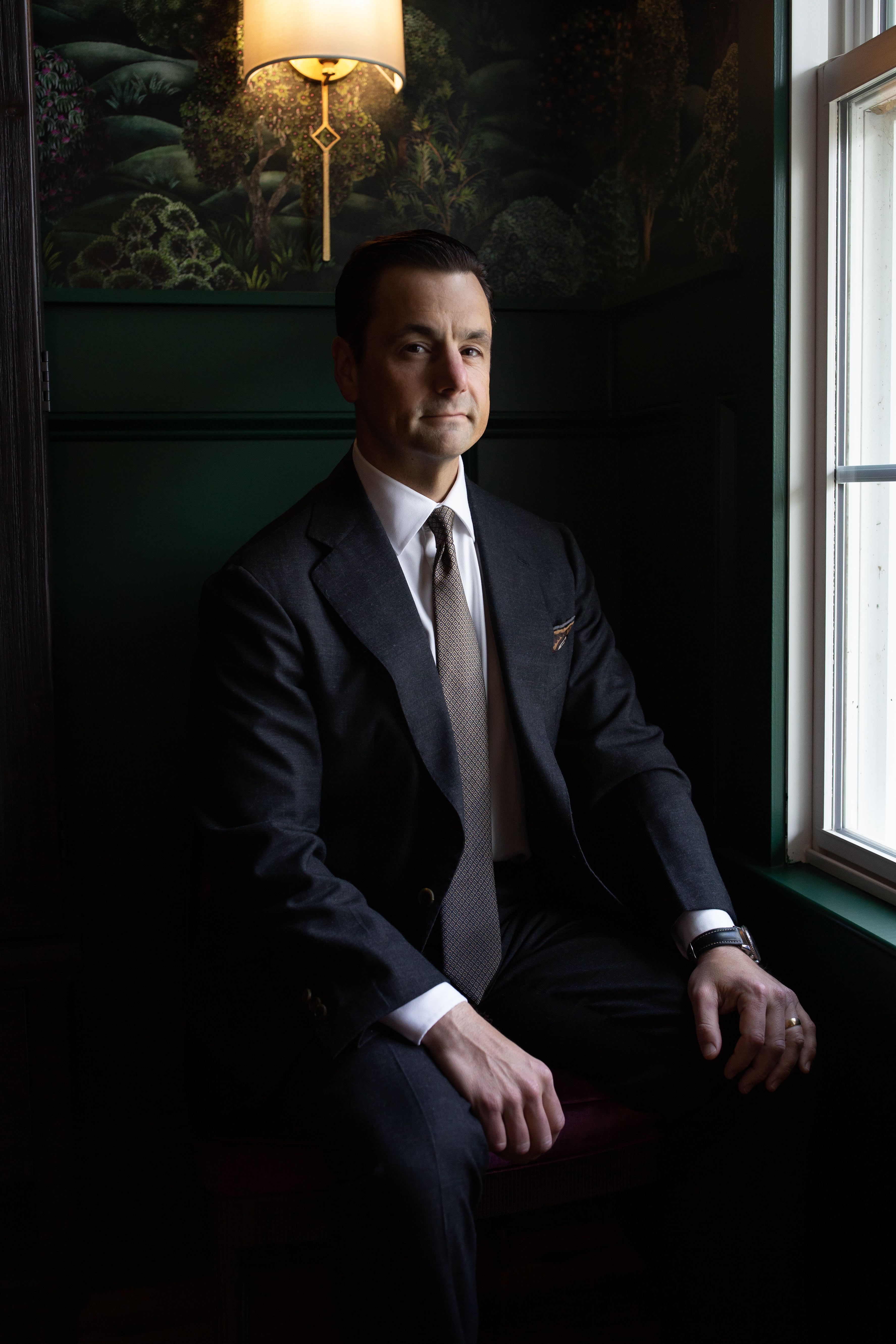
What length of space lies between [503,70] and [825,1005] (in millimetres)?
1769

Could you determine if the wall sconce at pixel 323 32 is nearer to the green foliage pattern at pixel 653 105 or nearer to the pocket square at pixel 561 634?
the green foliage pattern at pixel 653 105

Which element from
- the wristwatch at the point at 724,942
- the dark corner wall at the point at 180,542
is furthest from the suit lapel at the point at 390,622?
the dark corner wall at the point at 180,542

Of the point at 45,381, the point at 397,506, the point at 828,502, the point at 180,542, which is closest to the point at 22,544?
the point at 45,381

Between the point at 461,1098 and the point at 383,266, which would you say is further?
the point at 383,266

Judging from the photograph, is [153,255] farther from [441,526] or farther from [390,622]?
[390,622]

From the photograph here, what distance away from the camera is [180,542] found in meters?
2.01

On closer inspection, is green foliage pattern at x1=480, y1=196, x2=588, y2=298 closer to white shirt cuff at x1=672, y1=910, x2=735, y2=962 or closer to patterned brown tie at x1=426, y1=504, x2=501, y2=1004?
patterned brown tie at x1=426, y1=504, x2=501, y2=1004

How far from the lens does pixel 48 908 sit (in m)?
1.66

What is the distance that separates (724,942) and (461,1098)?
441mm

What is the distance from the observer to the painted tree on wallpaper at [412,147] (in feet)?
6.27

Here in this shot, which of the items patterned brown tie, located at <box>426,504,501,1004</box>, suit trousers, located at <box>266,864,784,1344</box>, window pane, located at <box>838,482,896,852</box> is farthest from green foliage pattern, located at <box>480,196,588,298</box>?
suit trousers, located at <box>266,864,784,1344</box>

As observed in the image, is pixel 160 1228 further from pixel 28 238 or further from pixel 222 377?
pixel 28 238

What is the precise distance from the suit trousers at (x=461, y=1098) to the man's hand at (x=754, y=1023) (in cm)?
5

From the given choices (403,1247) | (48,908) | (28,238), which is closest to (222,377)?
(28,238)
